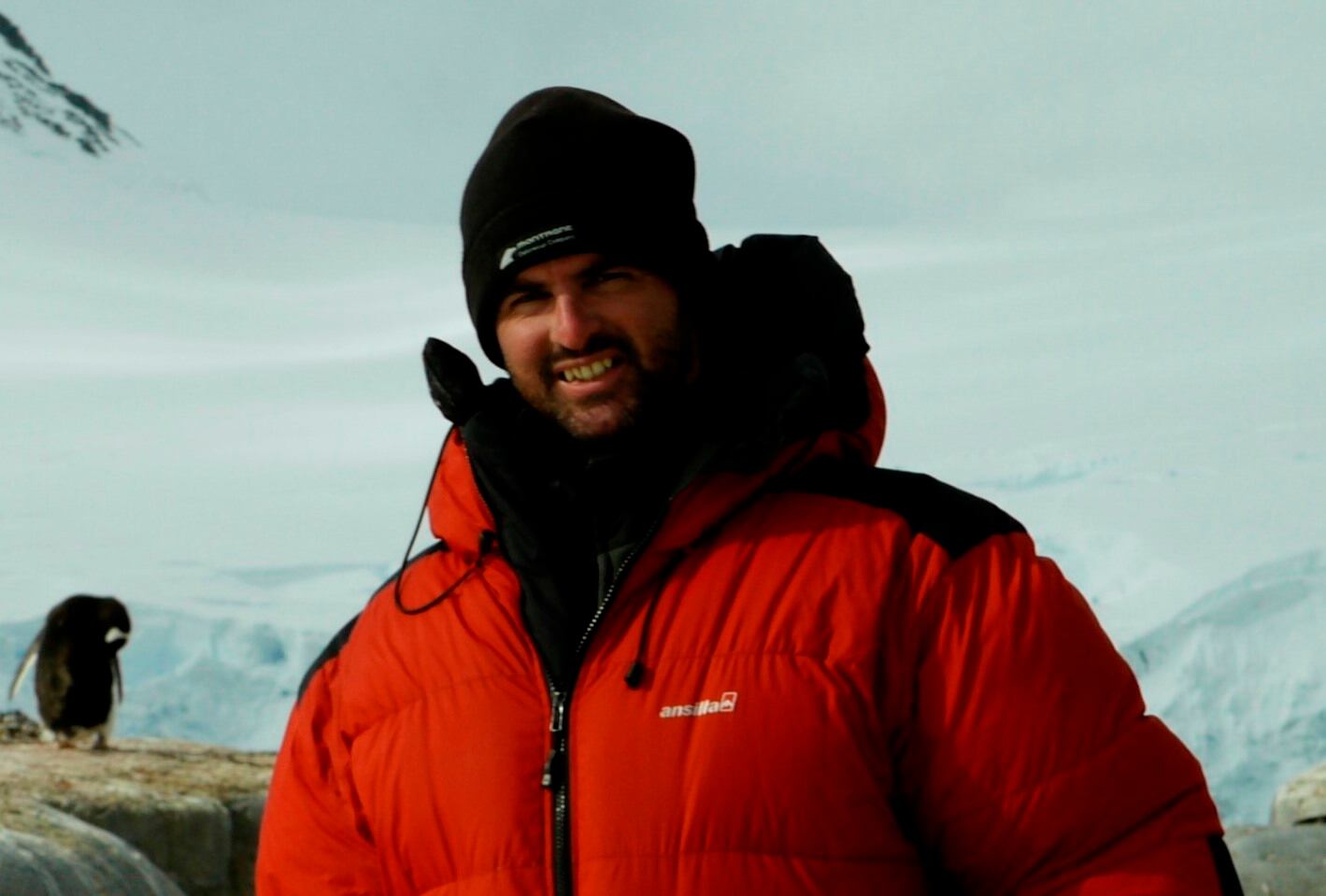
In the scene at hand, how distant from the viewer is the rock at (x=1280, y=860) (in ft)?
17.4

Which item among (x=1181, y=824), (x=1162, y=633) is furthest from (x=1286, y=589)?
(x=1181, y=824)

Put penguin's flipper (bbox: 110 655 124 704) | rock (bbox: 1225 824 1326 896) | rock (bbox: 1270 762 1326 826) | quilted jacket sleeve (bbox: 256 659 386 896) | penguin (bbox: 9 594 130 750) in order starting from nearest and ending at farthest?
quilted jacket sleeve (bbox: 256 659 386 896), rock (bbox: 1225 824 1326 896), rock (bbox: 1270 762 1326 826), penguin (bbox: 9 594 130 750), penguin's flipper (bbox: 110 655 124 704)

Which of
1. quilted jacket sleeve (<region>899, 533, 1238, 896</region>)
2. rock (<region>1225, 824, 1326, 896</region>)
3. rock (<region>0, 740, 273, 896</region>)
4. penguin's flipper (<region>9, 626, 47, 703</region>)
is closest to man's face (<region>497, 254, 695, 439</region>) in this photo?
quilted jacket sleeve (<region>899, 533, 1238, 896</region>)

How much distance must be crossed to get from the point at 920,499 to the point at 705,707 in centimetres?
31

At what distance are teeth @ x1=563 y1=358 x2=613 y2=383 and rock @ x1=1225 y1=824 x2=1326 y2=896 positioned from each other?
4398 mm

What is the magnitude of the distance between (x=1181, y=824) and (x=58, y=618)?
349 inches

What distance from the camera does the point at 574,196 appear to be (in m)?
1.75

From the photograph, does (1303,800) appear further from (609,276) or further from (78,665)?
(78,665)

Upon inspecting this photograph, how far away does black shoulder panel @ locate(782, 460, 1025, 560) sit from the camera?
1489mm

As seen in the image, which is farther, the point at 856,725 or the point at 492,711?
the point at 492,711

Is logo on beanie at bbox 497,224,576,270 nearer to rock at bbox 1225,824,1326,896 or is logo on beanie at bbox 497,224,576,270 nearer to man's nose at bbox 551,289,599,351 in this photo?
man's nose at bbox 551,289,599,351

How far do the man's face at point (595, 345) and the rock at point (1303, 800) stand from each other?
6316 millimetres

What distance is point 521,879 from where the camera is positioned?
1464 mm

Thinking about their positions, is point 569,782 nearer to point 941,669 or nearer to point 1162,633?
point 941,669
